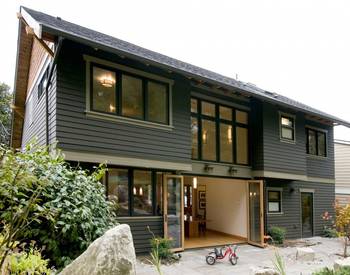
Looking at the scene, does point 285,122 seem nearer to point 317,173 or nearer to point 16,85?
point 317,173

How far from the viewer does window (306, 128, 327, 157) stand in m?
15.8

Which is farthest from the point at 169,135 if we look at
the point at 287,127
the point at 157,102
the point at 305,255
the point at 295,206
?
the point at 295,206

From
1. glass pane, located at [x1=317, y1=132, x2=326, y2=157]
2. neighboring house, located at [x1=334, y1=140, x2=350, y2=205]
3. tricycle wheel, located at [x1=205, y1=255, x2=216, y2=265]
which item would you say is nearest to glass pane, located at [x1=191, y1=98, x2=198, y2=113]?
tricycle wheel, located at [x1=205, y1=255, x2=216, y2=265]

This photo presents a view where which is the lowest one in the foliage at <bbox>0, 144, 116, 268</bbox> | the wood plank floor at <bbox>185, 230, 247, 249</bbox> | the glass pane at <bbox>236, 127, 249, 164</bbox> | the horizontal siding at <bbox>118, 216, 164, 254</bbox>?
the wood plank floor at <bbox>185, 230, 247, 249</bbox>

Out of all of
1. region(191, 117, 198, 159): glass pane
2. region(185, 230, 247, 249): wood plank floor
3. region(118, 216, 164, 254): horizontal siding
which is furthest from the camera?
region(185, 230, 247, 249): wood plank floor

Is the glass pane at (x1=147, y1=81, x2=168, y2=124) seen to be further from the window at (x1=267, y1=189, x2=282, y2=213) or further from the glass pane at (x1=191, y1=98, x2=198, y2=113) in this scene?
the window at (x1=267, y1=189, x2=282, y2=213)

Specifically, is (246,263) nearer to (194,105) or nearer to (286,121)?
(194,105)

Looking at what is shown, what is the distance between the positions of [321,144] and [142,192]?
34.1 feet

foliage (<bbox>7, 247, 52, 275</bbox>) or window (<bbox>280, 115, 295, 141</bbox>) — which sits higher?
window (<bbox>280, 115, 295, 141</bbox>)

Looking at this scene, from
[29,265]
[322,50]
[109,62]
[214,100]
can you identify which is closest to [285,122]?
[214,100]

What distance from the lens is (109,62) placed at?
8.90 meters

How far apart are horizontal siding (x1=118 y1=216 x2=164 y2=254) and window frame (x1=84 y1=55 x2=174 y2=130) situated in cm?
267

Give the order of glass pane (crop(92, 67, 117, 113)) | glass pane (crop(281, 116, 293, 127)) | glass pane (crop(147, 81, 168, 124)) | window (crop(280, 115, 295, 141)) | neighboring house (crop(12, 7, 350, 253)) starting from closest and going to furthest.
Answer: neighboring house (crop(12, 7, 350, 253))
glass pane (crop(92, 67, 117, 113))
glass pane (crop(147, 81, 168, 124))
window (crop(280, 115, 295, 141))
glass pane (crop(281, 116, 293, 127))

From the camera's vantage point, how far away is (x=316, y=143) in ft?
53.0
